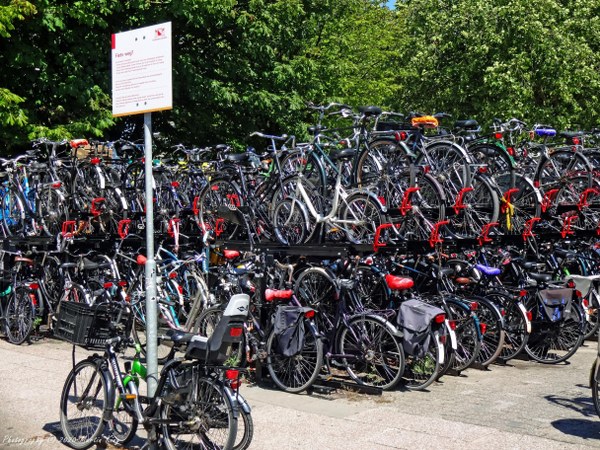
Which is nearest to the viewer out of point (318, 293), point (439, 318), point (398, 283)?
point (439, 318)

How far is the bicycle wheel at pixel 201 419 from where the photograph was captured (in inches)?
198

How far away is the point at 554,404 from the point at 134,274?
18.7 ft

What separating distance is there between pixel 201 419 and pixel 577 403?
13.2ft

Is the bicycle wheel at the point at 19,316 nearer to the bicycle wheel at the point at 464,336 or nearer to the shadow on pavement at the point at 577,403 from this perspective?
the bicycle wheel at the point at 464,336

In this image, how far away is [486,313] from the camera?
905 centimetres

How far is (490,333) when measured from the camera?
9.05 meters

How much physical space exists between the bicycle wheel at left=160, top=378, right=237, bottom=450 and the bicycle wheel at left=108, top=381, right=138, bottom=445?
437 mm

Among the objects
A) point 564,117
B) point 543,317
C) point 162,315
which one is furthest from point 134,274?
point 564,117

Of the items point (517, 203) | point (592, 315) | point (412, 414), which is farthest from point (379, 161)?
point (592, 315)

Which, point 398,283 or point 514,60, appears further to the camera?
point 514,60

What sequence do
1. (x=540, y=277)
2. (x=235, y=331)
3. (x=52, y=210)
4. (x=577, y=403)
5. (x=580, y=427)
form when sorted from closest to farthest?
(x=235, y=331) < (x=580, y=427) < (x=577, y=403) < (x=540, y=277) < (x=52, y=210)

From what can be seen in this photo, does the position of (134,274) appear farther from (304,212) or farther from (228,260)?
(304,212)

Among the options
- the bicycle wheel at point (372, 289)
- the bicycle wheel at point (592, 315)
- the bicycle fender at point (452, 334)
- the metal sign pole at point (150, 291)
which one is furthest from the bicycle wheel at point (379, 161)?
the metal sign pole at point (150, 291)

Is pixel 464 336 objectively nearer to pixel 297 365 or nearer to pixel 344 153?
pixel 297 365
